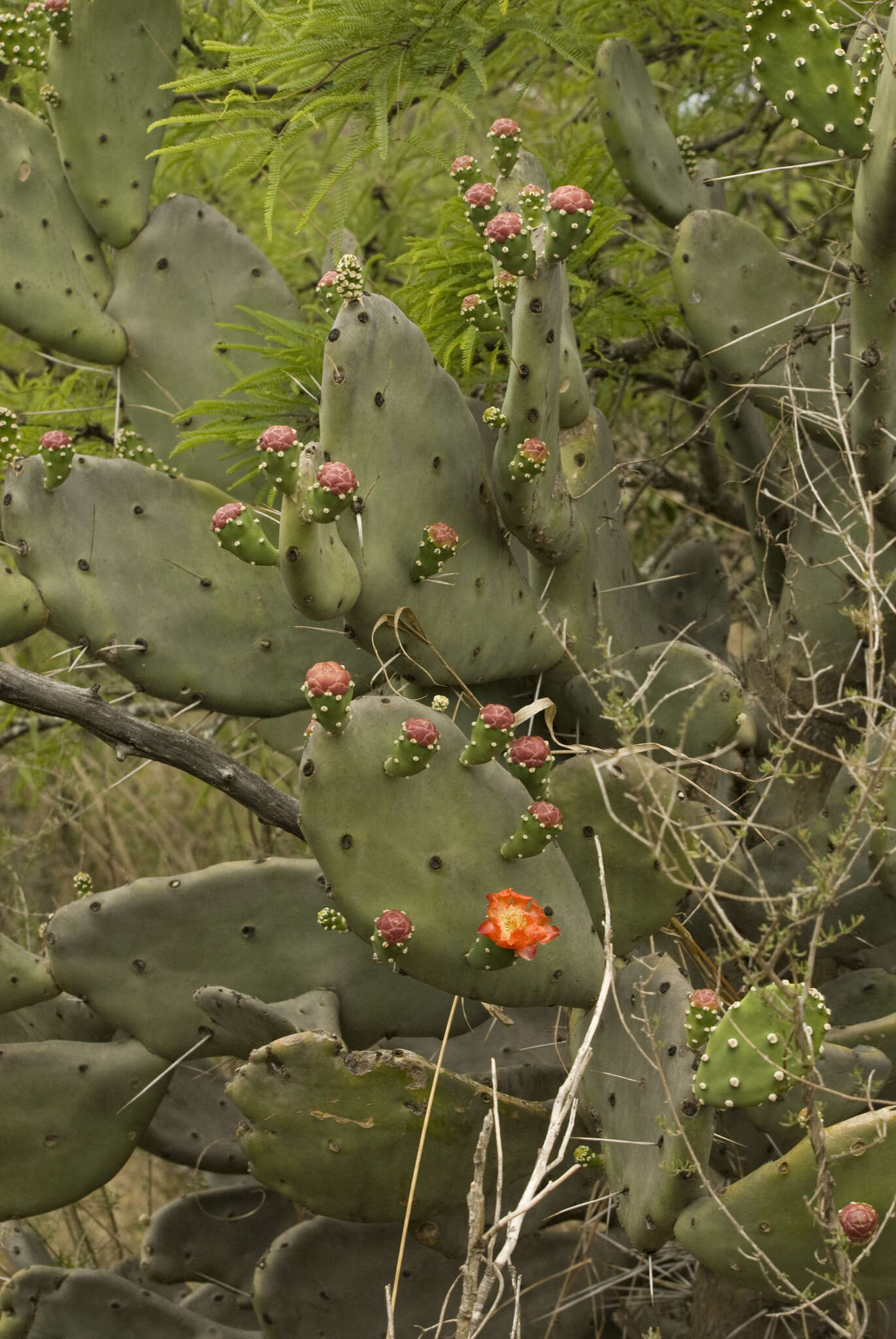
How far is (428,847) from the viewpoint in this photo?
1.56m

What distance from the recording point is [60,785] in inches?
129

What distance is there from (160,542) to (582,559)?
64 cm

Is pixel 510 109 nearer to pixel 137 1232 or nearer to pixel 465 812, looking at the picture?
pixel 465 812

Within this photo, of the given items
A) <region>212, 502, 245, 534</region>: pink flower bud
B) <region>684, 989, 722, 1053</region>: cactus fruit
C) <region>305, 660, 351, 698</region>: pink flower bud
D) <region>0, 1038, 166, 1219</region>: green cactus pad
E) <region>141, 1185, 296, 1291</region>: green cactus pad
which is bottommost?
<region>141, 1185, 296, 1291</region>: green cactus pad

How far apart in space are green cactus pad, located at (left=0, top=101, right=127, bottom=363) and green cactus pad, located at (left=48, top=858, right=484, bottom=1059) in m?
0.96

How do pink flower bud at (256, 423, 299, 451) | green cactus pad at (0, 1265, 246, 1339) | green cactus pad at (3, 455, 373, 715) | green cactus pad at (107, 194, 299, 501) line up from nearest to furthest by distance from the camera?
pink flower bud at (256, 423, 299, 451)
green cactus pad at (3, 455, 373, 715)
green cactus pad at (0, 1265, 246, 1339)
green cactus pad at (107, 194, 299, 501)

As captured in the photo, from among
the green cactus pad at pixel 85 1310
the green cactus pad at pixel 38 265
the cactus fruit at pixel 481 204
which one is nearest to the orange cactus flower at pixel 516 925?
the cactus fruit at pixel 481 204

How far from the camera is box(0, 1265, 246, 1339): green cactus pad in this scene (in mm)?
2135

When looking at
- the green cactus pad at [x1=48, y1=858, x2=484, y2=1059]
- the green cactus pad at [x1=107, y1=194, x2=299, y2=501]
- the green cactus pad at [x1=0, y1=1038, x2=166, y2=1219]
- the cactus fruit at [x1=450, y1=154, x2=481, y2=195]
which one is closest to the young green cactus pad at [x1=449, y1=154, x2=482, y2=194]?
the cactus fruit at [x1=450, y1=154, x2=481, y2=195]

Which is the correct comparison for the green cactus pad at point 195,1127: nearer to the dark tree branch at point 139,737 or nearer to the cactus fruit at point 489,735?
the dark tree branch at point 139,737

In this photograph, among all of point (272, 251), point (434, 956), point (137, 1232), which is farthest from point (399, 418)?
point (137, 1232)

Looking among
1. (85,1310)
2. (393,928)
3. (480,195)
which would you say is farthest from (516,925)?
(85,1310)

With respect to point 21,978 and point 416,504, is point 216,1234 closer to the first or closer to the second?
point 21,978

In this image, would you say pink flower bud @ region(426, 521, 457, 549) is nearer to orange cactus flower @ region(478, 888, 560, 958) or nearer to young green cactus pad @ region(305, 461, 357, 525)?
young green cactus pad @ region(305, 461, 357, 525)
